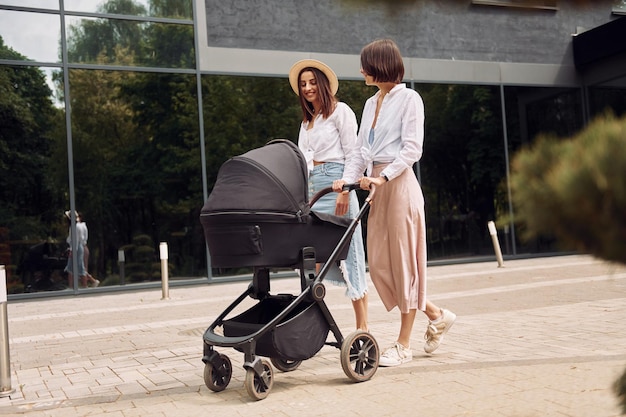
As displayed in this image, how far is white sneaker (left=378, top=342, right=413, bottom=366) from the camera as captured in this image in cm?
434

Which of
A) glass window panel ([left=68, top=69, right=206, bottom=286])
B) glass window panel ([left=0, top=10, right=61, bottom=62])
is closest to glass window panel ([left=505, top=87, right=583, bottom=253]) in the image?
glass window panel ([left=68, top=69, right=206, bottom=286])

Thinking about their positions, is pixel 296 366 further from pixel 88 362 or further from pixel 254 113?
pixel 254 113

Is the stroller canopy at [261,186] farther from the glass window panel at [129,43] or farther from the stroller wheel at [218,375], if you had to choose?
the glass window panel at [129,43]

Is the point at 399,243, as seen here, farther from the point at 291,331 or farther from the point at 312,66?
the point at 312,66

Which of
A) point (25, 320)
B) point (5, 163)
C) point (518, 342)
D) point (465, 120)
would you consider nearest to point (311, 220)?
point (518, 342)

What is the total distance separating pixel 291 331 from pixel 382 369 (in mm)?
832

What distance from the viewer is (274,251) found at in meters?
3.77

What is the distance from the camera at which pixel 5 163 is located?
12242 millimetres

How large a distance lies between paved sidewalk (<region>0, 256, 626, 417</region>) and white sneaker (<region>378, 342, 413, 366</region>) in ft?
0.22

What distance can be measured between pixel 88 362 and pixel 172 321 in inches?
97.5

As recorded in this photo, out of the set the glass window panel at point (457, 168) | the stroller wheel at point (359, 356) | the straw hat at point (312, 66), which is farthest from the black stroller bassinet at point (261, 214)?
the glass window panel at point (457, 168)

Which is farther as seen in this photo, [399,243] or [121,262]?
[121,262]

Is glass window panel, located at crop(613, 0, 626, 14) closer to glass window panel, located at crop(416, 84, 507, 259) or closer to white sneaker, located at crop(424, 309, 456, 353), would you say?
white sneaker, located at crop(424, 309, 456, 353)

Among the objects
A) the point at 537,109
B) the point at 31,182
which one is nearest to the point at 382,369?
the point at 31,182
